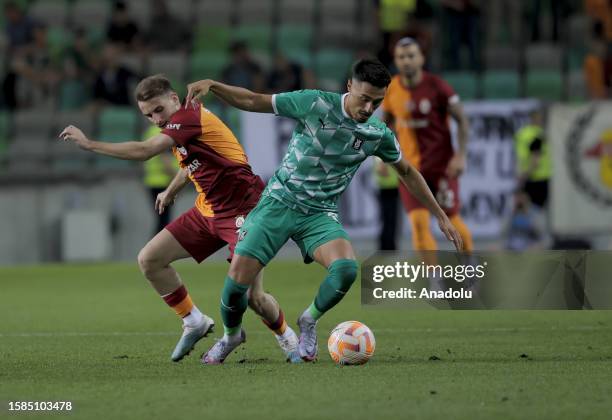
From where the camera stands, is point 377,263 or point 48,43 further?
point 48,43

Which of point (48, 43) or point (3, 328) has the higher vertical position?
point (48, 43)

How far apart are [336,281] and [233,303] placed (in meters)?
0.60

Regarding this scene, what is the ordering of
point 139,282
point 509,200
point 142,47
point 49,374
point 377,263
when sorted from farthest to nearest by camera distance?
point 142,47
point 509,200
point 139,282
point 377,263
point 49,374

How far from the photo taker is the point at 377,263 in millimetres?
Answer: 9180

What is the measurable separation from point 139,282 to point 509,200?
5091mm

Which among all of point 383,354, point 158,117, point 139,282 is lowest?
point 139,282

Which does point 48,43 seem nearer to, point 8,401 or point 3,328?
point 3,328

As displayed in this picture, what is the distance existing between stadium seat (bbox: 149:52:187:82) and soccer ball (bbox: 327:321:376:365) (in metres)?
13.0

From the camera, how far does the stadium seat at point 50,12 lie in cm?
2231

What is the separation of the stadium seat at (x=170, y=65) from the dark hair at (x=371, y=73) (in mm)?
12994

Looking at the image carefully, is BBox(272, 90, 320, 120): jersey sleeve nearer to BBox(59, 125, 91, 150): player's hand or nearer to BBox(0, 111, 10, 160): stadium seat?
BBox(59, 125, 91, 150): player's hand

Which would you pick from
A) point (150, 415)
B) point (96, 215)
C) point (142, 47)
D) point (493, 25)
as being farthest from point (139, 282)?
point (150, 415)

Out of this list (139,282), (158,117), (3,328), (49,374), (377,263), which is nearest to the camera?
(49,374)

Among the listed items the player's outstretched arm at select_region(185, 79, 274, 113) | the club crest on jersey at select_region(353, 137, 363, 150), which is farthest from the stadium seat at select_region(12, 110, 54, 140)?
the player's outstretched arm at select_region(185, 79, 274, 113)
